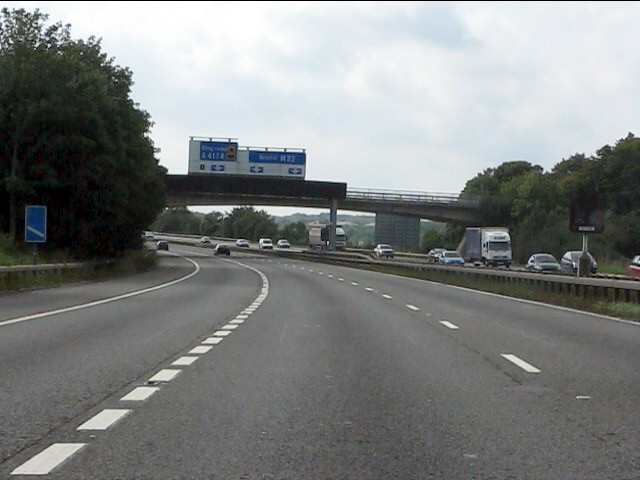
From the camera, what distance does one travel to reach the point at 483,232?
78.1 meters

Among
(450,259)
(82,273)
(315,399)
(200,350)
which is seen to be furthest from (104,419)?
(450,259)

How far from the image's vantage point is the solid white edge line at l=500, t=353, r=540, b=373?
41.3 ft

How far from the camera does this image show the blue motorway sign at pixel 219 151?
82.9 m

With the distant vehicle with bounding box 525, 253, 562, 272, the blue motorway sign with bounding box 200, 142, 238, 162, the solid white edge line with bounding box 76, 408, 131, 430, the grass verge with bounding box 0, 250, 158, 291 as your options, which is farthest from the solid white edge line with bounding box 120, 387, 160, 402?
the blue motorway sign with bounding box 200, 142, 238, 162

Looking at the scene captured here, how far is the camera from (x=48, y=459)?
712 cm

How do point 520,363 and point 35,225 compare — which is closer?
point 520,363

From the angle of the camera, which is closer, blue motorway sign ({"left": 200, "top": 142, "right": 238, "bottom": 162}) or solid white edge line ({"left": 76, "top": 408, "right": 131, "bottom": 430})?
solid white edge line ({"left": 76, "top": 408, "right": 131, "bottom": 430})

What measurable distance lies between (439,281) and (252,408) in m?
37.8

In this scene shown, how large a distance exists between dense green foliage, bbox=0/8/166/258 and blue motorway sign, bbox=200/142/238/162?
3101 centimetres

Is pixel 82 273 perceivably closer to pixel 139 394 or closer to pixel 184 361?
pixel 184 361

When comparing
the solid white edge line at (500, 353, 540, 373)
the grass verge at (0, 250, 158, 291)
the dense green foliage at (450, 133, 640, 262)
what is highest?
the dense green foliage at (450, 133, 640, 262)

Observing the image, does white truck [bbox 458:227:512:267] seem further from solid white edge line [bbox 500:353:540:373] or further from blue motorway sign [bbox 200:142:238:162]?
solid white edge line [bbox 500:353:540:373]

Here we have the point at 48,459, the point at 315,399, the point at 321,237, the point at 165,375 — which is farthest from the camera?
the point at 321,237

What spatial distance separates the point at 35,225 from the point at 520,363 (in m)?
27.0
